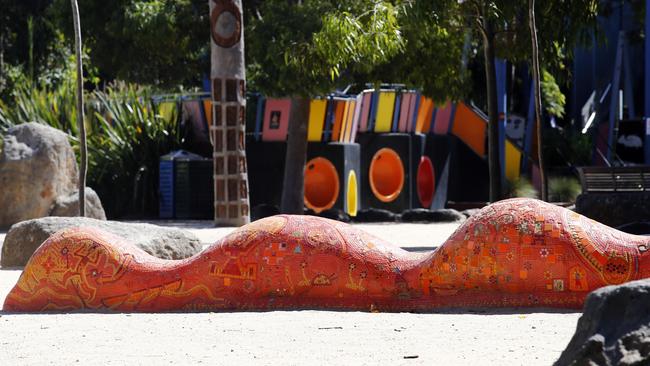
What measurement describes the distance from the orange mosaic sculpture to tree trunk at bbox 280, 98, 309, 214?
13882 mm

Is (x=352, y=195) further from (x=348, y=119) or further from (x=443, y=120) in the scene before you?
(x=443, y=120)

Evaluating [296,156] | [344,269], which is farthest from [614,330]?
[296,156]

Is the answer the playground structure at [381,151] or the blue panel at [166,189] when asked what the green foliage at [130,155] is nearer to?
the blue panel at [166,189]

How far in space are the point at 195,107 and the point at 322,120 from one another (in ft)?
9.26

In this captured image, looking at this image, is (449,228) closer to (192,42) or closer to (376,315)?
(192,42)

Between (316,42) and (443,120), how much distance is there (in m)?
12.2

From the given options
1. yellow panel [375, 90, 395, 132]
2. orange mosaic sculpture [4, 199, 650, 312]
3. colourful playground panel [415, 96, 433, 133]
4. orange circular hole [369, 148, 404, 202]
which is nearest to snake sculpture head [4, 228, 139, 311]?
orange mosaic sculpture [4, 199, 650, 312]

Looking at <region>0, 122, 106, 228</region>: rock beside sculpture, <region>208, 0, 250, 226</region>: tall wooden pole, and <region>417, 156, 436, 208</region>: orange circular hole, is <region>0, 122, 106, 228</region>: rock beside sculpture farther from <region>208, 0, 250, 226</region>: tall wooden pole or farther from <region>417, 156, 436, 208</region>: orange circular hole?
<region>417, 156, 436, 208</region>: orange circular hole

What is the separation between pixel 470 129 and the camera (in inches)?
1112

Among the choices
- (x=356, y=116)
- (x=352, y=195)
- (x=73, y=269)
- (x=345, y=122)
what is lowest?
(x=352, y=195)

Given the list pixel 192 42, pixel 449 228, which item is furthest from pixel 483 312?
pixel 192 42

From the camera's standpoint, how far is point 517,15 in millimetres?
15977

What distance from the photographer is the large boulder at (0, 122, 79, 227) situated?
1841 centimetres

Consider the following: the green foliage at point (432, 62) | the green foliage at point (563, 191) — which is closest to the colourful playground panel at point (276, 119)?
the green foliage at point (432, 62)
